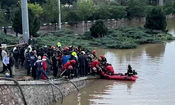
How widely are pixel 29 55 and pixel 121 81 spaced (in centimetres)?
571

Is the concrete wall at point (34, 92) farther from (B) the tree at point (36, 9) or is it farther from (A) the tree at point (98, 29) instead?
(B) the tree at point (36, 9)

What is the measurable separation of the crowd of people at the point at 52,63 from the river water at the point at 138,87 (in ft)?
3.27

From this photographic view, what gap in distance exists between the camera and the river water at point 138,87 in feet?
55.5

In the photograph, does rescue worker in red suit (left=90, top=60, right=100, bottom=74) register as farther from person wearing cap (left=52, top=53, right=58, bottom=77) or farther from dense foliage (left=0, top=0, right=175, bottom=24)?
dense foliage (left=0, top=0, right=175, bottom=24)

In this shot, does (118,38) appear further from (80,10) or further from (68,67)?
(68,67)

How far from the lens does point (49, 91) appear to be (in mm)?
15281

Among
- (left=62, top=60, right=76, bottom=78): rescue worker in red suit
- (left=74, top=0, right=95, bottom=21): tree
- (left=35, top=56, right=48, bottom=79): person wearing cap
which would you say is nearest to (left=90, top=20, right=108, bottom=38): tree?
(left=74, top=0, right=95, bottom=21): tree

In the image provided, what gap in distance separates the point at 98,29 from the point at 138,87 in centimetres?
1819

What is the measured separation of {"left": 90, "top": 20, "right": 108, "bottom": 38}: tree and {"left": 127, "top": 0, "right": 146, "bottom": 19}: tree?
787 inches

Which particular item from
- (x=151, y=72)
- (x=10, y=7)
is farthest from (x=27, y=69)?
(x=10, y=7)

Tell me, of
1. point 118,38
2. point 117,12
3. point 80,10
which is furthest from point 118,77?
→ point 117,12

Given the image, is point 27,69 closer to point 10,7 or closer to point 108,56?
point 108,56

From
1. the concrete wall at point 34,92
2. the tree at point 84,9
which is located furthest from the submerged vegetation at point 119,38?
the concrete wall at point 34,92

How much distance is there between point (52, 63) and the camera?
18.4 m
